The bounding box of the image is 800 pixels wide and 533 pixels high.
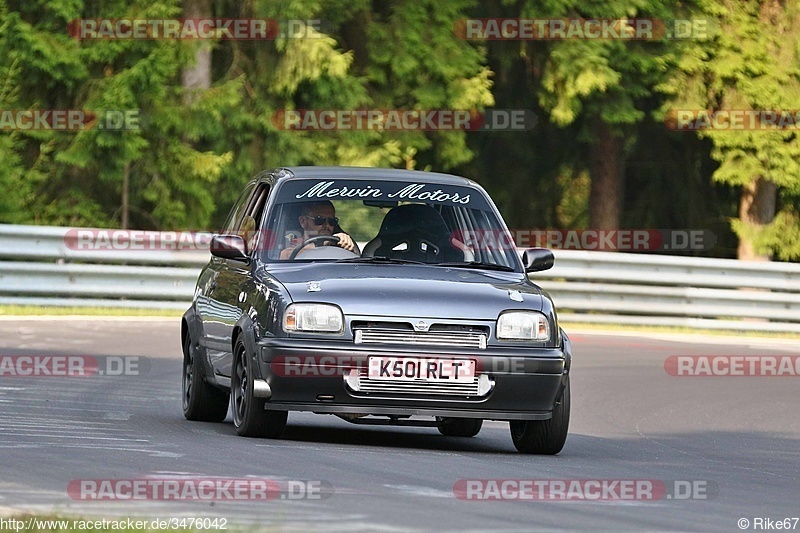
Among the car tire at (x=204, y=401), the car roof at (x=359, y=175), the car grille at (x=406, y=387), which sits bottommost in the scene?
Result: the car tire at (x=204, y=401)

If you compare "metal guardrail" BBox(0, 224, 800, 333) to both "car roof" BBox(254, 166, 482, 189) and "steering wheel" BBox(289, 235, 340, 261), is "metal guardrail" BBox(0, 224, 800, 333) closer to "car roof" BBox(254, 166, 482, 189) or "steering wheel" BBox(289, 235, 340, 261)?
"car roof" BBox(254, 166, 482, 189)

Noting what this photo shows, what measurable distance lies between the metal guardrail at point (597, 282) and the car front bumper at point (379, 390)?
1247cm

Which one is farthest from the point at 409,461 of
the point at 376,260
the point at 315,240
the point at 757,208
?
the point at 757,208

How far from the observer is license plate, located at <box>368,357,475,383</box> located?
10.3m

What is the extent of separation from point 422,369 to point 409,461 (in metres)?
0.62

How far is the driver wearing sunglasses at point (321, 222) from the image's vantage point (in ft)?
38.0

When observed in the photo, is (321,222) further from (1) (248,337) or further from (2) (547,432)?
(2) (547,432)

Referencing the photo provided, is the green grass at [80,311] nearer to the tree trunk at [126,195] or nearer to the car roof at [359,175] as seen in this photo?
the tree trunk at [126,195]

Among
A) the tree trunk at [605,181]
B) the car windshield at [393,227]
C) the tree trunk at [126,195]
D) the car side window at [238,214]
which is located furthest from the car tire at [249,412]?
the tree trunk at [605,181]

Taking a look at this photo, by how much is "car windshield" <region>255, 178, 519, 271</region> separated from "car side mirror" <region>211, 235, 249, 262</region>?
14 centimetres

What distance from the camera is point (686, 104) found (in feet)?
96.7

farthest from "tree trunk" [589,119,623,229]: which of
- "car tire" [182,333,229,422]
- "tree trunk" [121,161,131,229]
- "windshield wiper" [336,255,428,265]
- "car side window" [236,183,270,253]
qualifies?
"windshield wiper" [336,255,428,265]

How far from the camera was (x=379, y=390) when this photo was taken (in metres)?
10.3

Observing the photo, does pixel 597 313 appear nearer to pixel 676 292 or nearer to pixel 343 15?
pixel 676 292
